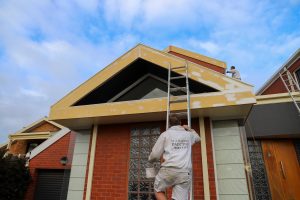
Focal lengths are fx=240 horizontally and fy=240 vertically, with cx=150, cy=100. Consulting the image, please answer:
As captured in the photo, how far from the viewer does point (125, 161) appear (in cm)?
576

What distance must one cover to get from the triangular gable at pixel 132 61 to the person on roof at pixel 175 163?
6.13 ft

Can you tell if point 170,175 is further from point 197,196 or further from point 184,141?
point 197,196

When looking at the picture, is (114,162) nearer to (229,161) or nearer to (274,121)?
(229,161)

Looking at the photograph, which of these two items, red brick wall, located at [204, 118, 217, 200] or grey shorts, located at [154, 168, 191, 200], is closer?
grey shorts, located at [154, 168, 191, 200]

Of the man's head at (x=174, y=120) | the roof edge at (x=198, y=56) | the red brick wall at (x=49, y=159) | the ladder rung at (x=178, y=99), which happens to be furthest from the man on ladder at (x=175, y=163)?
the red brick wall at (x=49, y=159)

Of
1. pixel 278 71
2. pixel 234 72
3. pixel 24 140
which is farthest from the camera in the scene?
pixel 24 140

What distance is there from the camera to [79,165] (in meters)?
6.21

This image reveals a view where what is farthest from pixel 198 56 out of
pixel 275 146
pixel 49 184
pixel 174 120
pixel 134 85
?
pixel 49 184

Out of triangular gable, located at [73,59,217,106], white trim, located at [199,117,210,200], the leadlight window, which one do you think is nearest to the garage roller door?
triangular gable, located at [73,59,217,106]

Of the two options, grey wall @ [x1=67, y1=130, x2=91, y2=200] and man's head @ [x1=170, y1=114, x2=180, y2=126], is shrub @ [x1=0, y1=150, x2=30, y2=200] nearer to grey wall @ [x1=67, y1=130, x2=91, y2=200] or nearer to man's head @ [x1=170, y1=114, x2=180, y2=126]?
grey wall @ [x1=67, y1=130, x2=91, y2=200]

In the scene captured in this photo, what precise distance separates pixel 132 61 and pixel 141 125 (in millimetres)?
1637

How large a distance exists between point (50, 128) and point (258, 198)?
14.3 metres

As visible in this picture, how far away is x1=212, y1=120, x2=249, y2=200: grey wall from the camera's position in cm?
488

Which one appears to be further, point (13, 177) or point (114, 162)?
A: point (13, 177)
